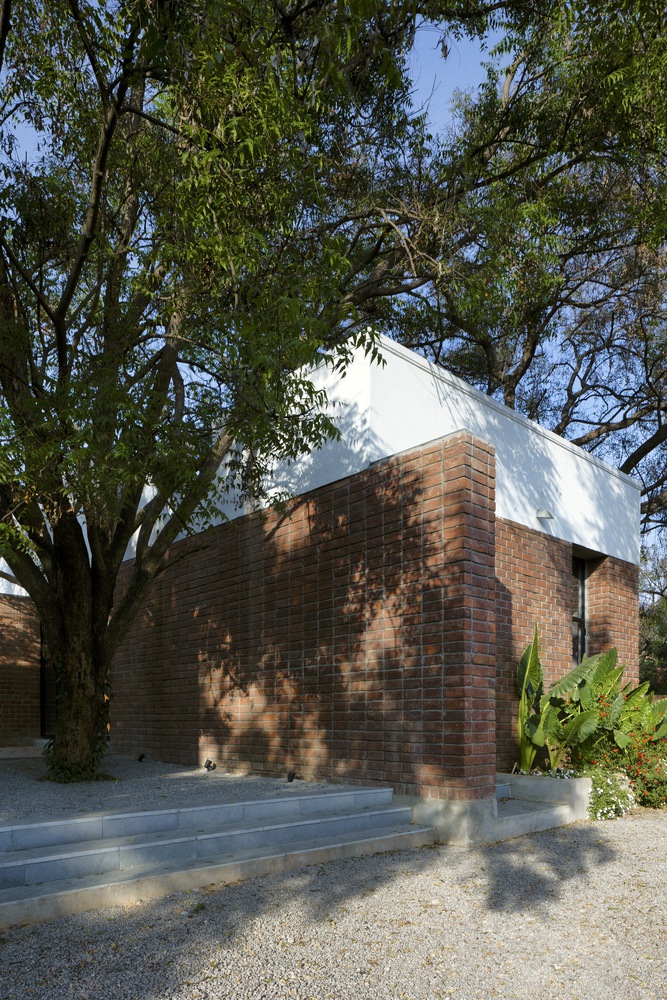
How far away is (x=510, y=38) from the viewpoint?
10.2 metres

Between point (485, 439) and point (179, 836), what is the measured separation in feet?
19.1

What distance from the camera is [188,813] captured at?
607cm

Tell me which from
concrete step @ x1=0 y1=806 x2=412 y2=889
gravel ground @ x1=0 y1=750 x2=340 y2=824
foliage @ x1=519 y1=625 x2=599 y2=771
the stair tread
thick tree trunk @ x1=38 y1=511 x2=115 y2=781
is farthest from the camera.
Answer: foliage @ x1=519 y1=625 x2=599 y2=771

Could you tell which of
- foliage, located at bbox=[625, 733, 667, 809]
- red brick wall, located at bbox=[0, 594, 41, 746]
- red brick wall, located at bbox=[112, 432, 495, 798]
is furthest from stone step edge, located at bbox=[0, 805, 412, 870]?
red brick wall, located at bbox=[0, 594, 41, 746]

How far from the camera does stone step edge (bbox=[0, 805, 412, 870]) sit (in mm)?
4863

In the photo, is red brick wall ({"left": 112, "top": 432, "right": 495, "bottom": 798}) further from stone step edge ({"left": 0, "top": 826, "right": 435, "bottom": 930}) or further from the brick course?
stone step edge ({"left": 0, "top": 826, "right": 435, "bottom": 930})

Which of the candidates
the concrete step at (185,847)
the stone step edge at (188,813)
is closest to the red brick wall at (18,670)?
the stone step edge at (188,813)

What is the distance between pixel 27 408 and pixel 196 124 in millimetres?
2689

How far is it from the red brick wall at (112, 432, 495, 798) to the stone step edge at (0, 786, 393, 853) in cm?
51

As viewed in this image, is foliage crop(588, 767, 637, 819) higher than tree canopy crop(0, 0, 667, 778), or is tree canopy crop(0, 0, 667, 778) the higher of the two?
tree canopy crop(0, 0, 667, 778)

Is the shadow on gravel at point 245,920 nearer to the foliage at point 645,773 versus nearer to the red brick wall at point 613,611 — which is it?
the foliage at point 645,773

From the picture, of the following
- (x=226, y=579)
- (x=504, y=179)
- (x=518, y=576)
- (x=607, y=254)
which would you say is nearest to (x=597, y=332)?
(x=607, y=254)

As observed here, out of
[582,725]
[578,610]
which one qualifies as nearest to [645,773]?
[582,725]

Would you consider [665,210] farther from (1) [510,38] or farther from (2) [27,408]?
(2) [27,408]
